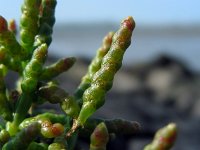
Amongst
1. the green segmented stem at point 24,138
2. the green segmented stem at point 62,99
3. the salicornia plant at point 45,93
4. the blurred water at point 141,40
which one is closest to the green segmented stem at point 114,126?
the salicornia plant at point 45,93

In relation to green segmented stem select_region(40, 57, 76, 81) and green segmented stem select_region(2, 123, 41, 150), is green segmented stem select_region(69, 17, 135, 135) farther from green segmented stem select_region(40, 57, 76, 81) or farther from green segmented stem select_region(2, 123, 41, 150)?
green segmented stem select_region(40, 57, 76, 81)

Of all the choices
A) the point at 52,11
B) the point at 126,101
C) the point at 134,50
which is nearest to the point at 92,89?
the point at 52,11

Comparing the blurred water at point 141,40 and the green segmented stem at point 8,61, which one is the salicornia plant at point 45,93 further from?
the blurred water at point 141,40

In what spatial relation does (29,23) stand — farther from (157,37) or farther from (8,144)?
(157,37)

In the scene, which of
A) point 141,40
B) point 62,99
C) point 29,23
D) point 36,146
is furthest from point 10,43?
point 141,40

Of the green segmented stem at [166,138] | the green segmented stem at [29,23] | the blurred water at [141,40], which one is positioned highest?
the blurred water at [141,40]

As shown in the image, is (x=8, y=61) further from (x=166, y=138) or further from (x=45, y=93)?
(x=166, y=138)
